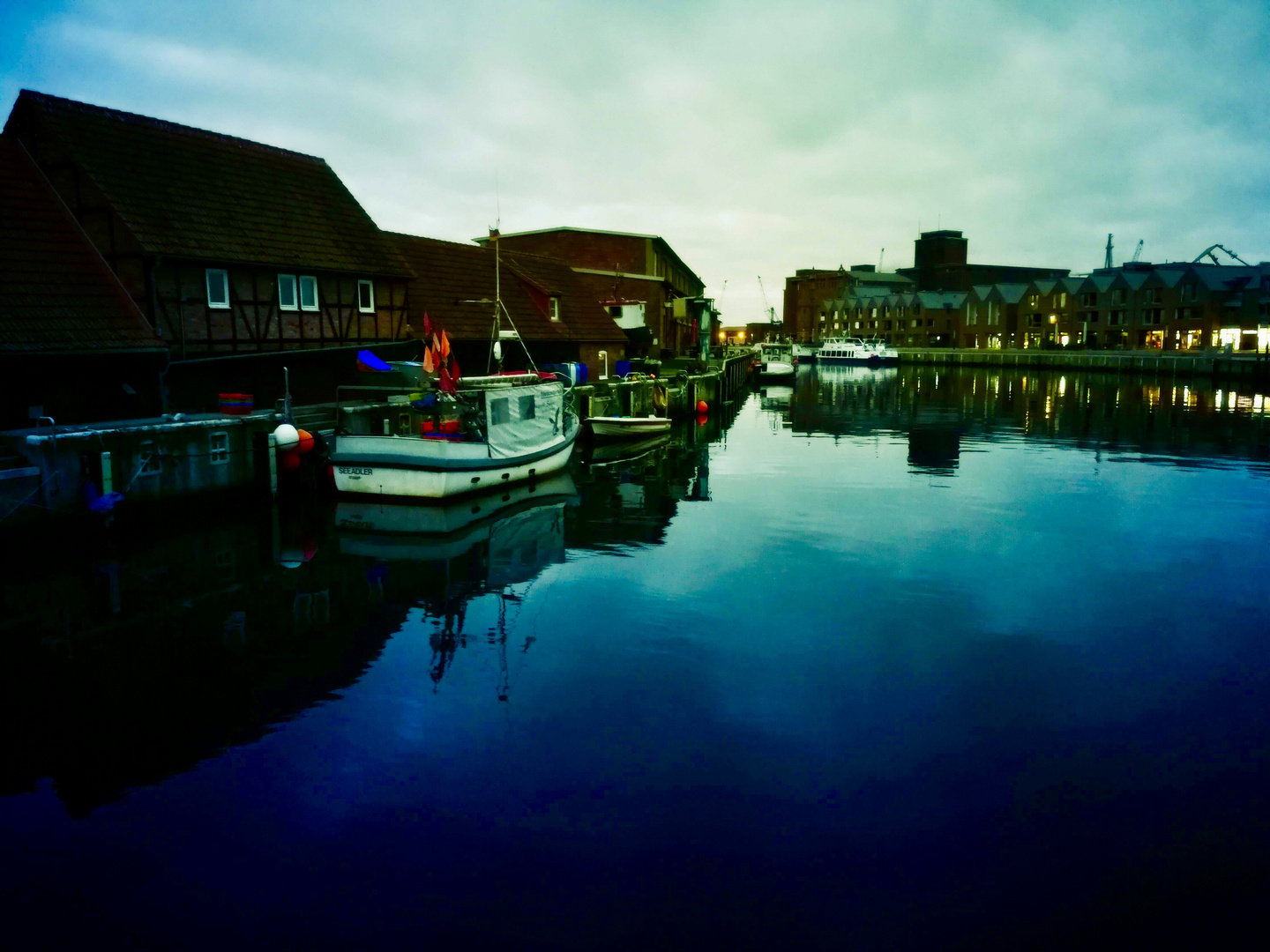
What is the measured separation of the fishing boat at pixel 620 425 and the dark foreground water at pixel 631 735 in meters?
17.8

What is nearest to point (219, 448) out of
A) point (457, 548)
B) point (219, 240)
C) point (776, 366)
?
point (457, 548)

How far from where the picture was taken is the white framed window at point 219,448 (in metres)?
22.6

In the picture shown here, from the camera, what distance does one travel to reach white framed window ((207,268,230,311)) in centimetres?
2769

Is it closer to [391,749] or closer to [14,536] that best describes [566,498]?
[14,536]

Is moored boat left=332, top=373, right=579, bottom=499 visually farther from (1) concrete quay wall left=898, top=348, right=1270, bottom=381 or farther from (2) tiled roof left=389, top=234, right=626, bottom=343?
(1) concrete quay wall left=898, top=348, right=1270, bottom=381

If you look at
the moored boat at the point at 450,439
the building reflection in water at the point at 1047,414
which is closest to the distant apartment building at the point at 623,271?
the building reflection in water at the point at 1047,414

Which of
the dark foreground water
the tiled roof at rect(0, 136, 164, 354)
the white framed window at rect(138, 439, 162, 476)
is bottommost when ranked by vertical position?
the dark foreground water

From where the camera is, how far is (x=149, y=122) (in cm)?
2947

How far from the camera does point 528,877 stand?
808 cm

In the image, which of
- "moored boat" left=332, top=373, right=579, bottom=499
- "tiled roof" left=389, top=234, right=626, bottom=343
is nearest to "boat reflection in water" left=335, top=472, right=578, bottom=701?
"moored boat" left=332, top=373, right=579, bottom=499

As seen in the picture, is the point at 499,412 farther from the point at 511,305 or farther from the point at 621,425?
the point at 511,305

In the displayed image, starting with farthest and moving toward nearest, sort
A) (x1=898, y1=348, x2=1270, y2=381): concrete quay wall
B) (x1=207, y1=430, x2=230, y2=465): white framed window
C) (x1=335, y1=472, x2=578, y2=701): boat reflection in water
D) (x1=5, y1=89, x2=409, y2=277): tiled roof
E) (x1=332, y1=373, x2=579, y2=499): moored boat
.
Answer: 1. (x1=898, y1=348, x2=1270, y2=381): concrete quay wall
2. (x1=5, y1=89, x2=409, y2=277): tiled roof
3. (x1=332, y1=373, x2=579, y2=499): moored boat
4. (x1=207, y1=430, x2=230, y2=465): white framed window
5. (x1=335, y1=472, x2=578, y2=701): boat reflection in water

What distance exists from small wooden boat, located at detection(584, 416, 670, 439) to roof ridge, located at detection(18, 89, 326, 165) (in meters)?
15.9

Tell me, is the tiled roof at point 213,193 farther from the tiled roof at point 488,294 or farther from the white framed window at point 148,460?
Answer: the white framed window at point 148,460
